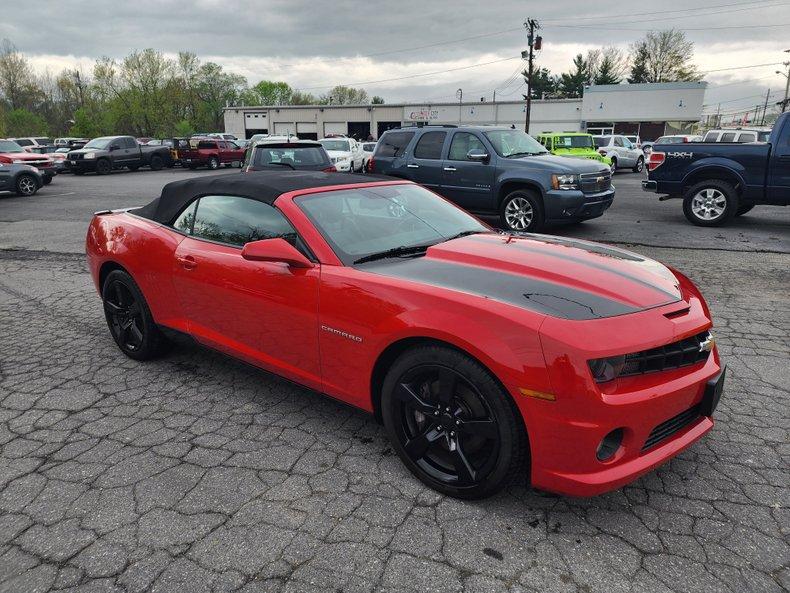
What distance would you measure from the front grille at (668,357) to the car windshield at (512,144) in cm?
739

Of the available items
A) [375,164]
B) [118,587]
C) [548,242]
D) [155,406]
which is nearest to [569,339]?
[548,242]

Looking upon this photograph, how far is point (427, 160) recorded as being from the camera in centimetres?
1006

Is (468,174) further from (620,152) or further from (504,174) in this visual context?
(620,152)

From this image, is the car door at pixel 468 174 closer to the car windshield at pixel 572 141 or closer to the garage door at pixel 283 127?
the car windshield at pixel 572 141

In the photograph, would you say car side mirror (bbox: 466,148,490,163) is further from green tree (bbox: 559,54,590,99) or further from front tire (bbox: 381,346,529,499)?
green tree (bbox: 559,54,590,99)

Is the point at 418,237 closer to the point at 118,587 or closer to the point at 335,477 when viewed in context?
the point at 335,477

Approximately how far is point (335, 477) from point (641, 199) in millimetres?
14438

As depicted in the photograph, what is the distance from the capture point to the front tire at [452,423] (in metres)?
2.32

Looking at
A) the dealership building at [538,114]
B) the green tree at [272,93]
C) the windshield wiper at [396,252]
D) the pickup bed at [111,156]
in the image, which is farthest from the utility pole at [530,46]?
the green tree at [272,93]

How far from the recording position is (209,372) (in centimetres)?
412

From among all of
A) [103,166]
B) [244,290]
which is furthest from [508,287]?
[103,166]

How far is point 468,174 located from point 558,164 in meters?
1.53

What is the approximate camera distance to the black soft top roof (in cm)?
340

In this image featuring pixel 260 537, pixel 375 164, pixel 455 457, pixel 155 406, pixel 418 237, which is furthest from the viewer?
pixel 375 164
